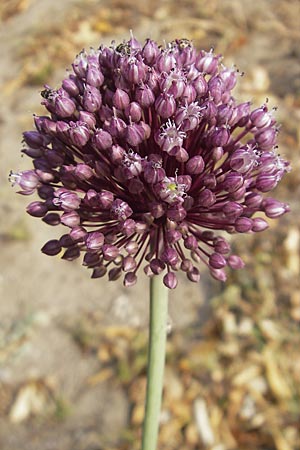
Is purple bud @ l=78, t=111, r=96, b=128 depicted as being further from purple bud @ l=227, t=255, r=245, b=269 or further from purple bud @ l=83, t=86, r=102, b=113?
purple bud @ l=227, t=255, r=245, b=269

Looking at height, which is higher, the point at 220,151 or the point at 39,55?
the point at 39,55

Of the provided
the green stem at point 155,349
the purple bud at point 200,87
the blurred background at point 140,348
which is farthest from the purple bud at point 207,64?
the blurred background at point 140,348

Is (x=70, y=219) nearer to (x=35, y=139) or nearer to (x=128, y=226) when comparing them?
(x=128, y=226)

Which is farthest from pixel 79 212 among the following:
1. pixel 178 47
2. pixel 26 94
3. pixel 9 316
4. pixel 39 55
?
pixel 39 55

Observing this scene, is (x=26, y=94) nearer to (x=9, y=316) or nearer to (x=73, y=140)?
(x=9, y=316)

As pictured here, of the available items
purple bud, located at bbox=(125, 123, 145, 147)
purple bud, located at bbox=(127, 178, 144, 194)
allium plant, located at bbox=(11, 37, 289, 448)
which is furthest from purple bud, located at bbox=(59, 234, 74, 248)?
purple bud, located at bbox=(125, 123, 145, 147)

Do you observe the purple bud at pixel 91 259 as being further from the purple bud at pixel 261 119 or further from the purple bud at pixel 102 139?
the purple bud at pixel 261 119
